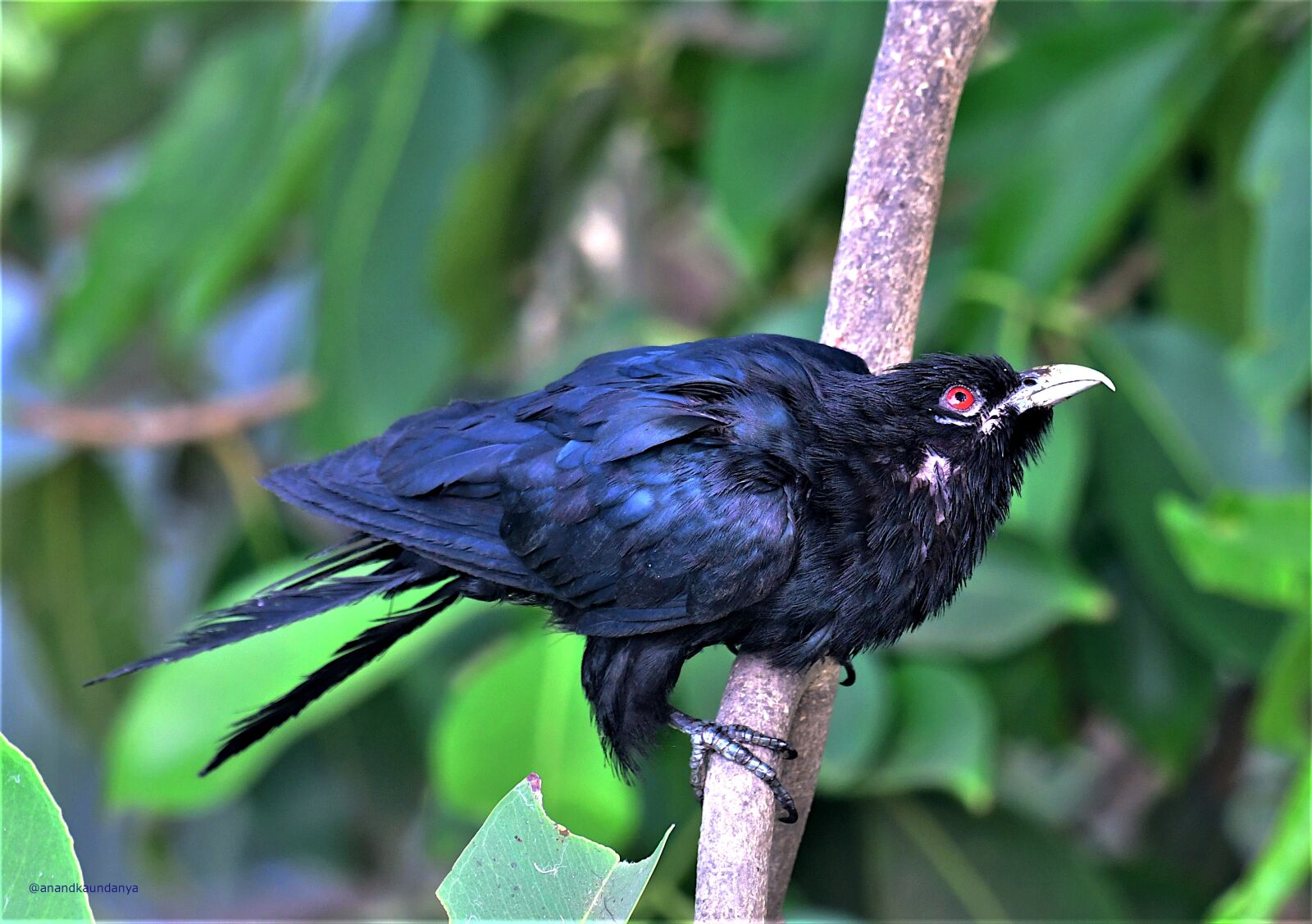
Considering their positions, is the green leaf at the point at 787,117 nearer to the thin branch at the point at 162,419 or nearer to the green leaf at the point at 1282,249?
the green leaf at the point at 1282,249

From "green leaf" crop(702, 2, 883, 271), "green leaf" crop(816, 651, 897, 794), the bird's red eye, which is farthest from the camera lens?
"green leaf" crop(702, 2, 883, 271)

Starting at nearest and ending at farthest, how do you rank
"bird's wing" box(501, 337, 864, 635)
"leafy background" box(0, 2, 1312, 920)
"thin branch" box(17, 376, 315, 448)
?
1. "bird's wing" box(501, 337, 864, 635)
2. "leafy background" box(0, 2, 1312, 920)
3. "thin branch" box(17, 376, 315, 448)

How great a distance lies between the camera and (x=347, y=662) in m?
2.12

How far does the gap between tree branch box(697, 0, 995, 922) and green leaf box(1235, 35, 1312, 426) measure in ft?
3.66

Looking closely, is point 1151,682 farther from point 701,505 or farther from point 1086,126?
point 701,505

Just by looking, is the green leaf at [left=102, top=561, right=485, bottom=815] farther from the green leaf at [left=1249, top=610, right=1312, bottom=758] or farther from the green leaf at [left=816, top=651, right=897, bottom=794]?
the green leaf at [left=1249, top=610, right=1312, bottom=758]

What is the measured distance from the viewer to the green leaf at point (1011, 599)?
2939 millimetres

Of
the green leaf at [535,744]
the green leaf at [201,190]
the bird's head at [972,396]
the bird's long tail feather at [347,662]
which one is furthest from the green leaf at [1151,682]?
the green leaf at [201,190]

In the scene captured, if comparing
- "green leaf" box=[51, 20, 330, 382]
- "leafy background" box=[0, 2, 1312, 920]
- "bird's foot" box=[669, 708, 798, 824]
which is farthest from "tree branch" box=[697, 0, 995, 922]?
"green leaf" box=[51, 20, 330, 382]

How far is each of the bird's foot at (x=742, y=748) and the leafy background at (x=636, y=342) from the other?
100 centimetres

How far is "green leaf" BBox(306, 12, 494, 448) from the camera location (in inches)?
144

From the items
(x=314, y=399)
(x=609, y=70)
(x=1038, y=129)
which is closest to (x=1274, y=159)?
(x=1038, y=129)

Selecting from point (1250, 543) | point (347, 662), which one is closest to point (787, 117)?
point (1250, 543)

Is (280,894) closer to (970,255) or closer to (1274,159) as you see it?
(970,255)
